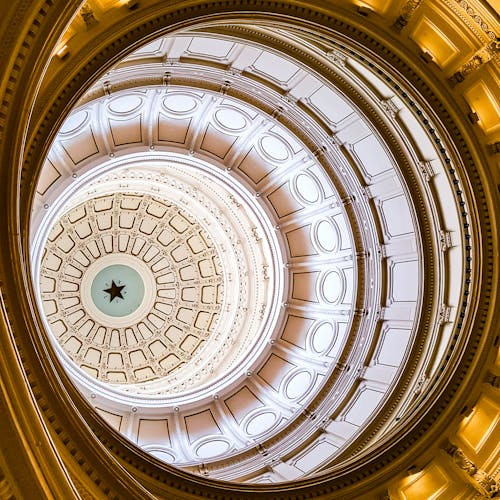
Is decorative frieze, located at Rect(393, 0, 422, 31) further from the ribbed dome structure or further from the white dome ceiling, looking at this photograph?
the white dome ceiling

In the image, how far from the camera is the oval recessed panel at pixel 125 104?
46.5 feet

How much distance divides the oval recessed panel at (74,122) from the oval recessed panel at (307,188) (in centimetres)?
622

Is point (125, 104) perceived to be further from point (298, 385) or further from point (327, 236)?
point (298, 385)

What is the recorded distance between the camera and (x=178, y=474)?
30.2 feet

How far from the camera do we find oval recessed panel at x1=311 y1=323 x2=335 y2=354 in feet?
55.8

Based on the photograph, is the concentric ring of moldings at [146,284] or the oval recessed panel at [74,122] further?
the concentric ring of moldings at [146,284]

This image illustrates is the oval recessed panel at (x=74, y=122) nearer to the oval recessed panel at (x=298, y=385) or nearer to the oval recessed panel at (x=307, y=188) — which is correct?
the oval recessed panel at (x=307, y=188)

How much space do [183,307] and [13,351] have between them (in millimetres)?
20108

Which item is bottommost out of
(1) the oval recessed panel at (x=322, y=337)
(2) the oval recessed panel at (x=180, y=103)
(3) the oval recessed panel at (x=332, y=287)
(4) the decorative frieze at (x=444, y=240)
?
(1) the oval recessed panel at (x=322, y=337)

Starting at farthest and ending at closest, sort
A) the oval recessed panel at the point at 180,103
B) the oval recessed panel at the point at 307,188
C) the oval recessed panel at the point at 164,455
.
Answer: the oval recessed panel at the point at 307,188, the oval recessed panel at the point at 164,455, the oval recessed panel at the point at 180,103

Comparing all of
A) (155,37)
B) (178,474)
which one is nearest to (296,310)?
(178,474)

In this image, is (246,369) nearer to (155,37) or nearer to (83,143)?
(83,143)

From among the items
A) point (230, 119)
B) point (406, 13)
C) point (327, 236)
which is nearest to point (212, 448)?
point (327, 236)

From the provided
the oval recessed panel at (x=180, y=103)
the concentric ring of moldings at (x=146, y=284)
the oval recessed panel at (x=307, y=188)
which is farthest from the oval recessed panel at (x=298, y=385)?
the oval recessed panel at (x=180, y=103)
